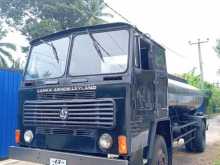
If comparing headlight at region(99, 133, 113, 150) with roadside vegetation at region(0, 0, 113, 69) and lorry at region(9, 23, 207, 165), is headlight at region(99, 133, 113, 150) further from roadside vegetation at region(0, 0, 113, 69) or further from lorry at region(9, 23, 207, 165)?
roadside vegetation at region(0, 0, 113, 69)

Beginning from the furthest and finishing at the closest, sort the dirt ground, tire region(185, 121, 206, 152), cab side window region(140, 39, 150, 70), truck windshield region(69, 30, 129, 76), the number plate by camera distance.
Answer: tire region(185, 121, 206, 152), the dirt ground, cab side window region(140, 39, 150, 70), truck windshield region(69, 30, 129, 76), the number plate

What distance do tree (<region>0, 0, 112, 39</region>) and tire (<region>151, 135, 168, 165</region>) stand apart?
17.7 meters

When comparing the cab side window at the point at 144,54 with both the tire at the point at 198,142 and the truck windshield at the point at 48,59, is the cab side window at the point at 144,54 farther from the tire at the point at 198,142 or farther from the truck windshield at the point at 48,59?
the tire at the point at 198,142

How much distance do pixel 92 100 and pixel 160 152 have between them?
Answer: 1.78 meters

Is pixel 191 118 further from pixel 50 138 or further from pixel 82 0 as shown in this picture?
pixel 82 0

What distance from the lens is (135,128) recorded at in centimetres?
432

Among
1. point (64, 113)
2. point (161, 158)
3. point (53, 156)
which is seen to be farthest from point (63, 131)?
point (161, 158)

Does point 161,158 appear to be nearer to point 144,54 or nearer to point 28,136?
point 144,54

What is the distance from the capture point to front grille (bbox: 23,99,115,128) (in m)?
4.14

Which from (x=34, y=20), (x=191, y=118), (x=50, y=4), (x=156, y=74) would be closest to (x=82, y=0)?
(x=50, y=4)

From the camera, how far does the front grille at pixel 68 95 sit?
4.37 metres

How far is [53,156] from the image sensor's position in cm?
438

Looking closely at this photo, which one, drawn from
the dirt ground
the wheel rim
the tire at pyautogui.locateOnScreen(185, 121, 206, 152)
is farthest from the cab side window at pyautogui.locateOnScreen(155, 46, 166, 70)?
the tire at pyautogui.locateOnScreen(185, 121, 206, 152)

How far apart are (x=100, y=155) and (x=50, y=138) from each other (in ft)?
2.90
